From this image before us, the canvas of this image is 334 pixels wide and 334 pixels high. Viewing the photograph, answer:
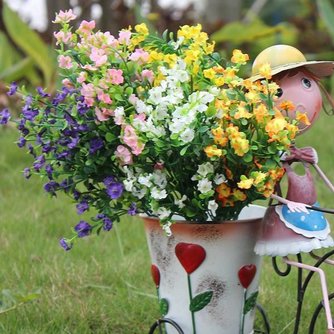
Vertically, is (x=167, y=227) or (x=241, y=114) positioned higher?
(x=241, y=114)

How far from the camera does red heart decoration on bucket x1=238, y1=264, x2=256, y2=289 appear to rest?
204 centimetres

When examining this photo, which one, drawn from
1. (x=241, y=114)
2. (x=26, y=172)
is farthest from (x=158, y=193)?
(x=26, y=172)

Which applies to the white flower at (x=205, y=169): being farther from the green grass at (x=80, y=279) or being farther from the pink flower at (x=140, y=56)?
the green grass at (x=80, y=279)

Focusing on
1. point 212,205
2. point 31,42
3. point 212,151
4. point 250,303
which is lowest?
point 250,303

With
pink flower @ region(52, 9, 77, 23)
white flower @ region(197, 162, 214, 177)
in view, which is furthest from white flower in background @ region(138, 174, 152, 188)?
pink flower @ region(52, 9, 77, 23)

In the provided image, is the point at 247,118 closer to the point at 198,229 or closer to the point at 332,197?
the point at 198,229

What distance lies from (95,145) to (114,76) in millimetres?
180

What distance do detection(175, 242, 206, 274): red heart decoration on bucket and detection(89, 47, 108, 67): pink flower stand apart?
48cm

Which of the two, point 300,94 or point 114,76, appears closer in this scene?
point 114,76

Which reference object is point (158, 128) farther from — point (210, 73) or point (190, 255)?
point (190, 255)

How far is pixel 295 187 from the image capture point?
2.00 m

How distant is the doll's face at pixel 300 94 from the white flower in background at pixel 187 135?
30cm

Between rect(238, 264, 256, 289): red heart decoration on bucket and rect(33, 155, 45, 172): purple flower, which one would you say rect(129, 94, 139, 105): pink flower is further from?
rect(238, 264, 256, 289): red heart decoration on bucket

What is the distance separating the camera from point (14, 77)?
6016 mm
